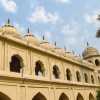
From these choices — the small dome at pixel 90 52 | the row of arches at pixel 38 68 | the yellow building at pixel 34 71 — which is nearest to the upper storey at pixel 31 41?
the yellow building at pixel 34 71

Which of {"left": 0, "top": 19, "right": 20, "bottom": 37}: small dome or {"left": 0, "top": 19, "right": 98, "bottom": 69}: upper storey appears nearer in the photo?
{"left": 0, "top": 19, "right": 98, "bottom": 69}: upper storey

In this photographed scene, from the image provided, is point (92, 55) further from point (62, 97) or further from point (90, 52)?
point (62, 97)

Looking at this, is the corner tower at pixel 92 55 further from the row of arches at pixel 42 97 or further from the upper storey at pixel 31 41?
the row of arches at pixel 42 97

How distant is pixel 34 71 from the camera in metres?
21.2

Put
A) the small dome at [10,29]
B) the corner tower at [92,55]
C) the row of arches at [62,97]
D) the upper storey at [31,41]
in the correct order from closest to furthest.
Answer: the upper storey at [31,41]
the row of arches at [62,97]
the small dome at [10,29]
the corner tower at [92,55]

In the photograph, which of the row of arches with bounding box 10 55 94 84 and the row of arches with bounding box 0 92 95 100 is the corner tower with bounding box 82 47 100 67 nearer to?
the row of arches with bounding box 10 55 94 84

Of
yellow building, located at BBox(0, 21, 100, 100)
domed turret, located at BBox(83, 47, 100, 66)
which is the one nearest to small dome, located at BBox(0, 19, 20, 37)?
yellow building, located at BBox(0, 21, 100, 100)

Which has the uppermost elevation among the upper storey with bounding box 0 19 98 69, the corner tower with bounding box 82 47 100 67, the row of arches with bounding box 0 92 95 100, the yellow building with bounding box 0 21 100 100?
the corner tower with bounding box 82 47 100 67

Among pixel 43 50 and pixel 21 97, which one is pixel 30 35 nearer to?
pixel 43 50

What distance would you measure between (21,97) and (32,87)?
1.67 meters

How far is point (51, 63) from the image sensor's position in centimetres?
2409

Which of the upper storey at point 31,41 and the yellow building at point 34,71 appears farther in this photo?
the upper storey at point 31,41

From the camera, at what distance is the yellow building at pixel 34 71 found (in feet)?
55.9

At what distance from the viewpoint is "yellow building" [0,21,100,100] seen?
671 inches
